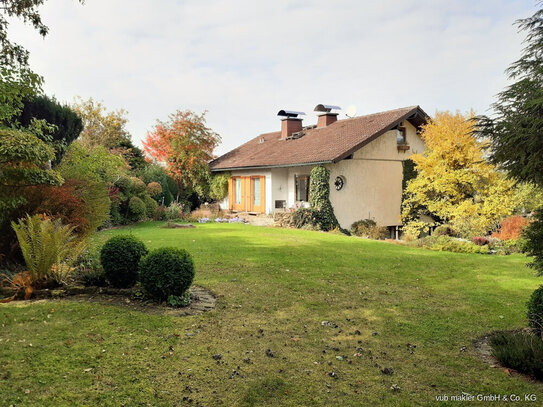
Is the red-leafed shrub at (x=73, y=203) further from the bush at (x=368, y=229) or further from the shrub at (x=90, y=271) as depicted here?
the bush at (x=368, y=229)

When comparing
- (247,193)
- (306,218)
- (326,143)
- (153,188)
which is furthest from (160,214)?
(326,143)

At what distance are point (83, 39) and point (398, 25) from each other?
30.4ft

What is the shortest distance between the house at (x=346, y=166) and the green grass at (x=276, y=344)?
38.4 ft

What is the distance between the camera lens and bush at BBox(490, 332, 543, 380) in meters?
4.36

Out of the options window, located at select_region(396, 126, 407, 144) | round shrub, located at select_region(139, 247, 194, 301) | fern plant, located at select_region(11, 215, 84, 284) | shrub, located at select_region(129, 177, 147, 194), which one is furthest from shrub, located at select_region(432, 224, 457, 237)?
fern plant, located at select_region(11, 215, 84, 284)

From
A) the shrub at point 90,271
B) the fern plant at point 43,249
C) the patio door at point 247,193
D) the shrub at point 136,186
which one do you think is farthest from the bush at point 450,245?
the shrub at point 136,186

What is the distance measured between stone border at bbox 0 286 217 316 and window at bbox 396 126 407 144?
18327mm

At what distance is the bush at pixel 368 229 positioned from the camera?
20.5m

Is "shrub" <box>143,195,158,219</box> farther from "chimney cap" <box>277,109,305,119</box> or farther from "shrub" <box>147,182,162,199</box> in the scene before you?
"chimney cap" <box>277,109,305,119</box>

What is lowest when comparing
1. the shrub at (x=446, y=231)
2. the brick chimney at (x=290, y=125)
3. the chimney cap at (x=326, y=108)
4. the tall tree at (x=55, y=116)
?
the shrub at (x=446, y=231)

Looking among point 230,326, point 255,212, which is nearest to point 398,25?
point 230,326

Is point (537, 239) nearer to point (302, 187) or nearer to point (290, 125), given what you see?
point (302, 187)

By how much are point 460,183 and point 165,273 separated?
637 inches

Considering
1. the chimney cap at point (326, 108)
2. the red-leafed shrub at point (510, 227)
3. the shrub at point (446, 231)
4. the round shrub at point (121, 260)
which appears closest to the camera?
the round shrub at point (121, 260)
